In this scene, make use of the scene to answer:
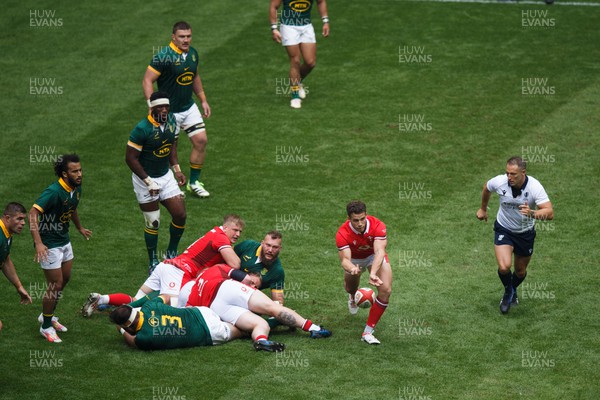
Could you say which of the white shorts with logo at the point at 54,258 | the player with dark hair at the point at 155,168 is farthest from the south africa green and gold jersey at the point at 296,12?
the white shorts with logo at the point at 54,258

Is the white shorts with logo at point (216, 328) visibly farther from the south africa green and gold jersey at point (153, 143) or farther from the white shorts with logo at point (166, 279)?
the south africa green and gold jersey at point (153, 143)

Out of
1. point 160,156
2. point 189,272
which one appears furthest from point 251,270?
point 160,156

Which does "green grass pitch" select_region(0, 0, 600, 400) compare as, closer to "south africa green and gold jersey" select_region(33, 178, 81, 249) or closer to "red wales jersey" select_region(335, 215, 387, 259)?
"red wales jersey" select_region(335, 215, 387, 259)

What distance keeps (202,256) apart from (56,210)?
1944 mm

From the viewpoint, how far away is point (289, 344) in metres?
11.5

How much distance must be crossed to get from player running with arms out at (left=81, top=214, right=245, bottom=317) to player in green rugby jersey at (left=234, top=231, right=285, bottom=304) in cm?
20

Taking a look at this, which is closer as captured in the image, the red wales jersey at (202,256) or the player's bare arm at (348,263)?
the player's bare arm at (348,263)

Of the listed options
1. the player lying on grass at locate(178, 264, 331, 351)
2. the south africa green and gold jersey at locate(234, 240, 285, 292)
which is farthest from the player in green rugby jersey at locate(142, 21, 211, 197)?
the player lying on grass at locate(178, 264, 331, 351)

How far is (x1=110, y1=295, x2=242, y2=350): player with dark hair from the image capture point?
11.1 meters

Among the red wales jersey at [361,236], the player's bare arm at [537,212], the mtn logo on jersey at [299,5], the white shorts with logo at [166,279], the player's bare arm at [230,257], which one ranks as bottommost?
the white shorts with logo at [166,279]

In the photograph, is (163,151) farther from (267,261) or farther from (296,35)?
(296,35)

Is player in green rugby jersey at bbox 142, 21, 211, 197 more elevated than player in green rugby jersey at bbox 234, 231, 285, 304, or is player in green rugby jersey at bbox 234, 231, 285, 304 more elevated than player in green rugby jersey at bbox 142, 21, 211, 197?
player in green rugby jersey at bbox 142, 21, 211, 197

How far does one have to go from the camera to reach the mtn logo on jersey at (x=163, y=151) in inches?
516

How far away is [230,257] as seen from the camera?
12.1 metres
